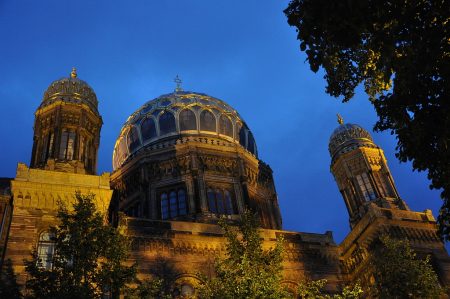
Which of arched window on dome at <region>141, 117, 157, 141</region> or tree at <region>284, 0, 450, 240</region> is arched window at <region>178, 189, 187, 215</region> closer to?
arched window on dome at <region>141, 117, 157, 141</region>

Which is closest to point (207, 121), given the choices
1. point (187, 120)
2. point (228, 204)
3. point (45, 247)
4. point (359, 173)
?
point (187, 120)

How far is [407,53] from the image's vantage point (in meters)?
9.39

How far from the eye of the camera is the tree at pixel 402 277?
19141 millimetres

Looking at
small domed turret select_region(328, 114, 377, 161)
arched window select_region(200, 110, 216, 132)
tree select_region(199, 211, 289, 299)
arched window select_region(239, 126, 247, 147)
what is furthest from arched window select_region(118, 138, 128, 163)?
tree select_region(199, 211, 289, 299)

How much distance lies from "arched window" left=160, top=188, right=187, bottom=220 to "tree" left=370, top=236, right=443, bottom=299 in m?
13.6

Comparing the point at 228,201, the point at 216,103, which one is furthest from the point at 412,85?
the point at 216,103

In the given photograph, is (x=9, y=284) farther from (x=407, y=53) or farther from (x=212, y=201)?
(x=407, y=53)

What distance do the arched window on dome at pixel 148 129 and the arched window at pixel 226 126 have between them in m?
4.92

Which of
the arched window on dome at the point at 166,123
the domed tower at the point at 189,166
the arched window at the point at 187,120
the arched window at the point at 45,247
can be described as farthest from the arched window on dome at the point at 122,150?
the arched window at the point at 45,247

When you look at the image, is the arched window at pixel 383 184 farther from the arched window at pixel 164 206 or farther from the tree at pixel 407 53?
the tree at pixel 407 53

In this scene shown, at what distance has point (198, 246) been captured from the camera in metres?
24.1

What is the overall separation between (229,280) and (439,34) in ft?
33.5

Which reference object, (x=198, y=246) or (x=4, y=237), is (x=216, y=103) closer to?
(x=198, y=246)

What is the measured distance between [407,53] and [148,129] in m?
27.6
